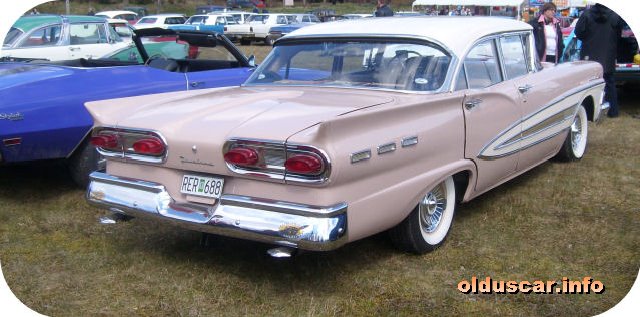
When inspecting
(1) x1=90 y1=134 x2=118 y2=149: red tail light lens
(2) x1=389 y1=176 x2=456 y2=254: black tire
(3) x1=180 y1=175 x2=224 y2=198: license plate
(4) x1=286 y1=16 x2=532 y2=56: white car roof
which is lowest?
(2) x1=389 y1=176 x2=456 y2=254: black tire

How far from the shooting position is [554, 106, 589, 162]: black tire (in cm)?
605

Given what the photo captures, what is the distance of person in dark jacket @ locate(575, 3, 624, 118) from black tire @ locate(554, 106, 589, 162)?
7.94ft

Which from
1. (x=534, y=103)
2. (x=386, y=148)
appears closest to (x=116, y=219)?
(x=386, y=148)

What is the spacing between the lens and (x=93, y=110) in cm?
378

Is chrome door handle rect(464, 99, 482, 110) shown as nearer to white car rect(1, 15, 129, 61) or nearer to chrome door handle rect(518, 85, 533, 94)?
chrome door handle rect(518, 85, 533, 94)

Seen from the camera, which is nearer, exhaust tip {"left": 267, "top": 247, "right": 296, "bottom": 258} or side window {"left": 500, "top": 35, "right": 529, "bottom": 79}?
exhaust tip {"left": 267, "top": 247, "right": 296, "bottom": 258}

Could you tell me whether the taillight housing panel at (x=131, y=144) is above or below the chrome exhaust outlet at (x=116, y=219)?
above

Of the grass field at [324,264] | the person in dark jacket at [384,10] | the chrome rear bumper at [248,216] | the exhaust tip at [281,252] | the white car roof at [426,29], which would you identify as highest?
the white car roof at [426,29]

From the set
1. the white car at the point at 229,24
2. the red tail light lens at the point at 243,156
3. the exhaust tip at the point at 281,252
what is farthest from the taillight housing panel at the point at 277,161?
the white car at the point at 229,24

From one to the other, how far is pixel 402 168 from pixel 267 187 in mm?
779

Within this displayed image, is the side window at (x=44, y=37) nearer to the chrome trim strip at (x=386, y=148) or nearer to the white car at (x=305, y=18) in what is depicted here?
the chrome trim strip at (x=386, y=148)

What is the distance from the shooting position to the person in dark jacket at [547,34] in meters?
8.73

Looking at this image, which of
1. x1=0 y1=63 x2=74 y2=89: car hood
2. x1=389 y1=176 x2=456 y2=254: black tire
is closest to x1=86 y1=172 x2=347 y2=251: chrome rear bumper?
x1=389 y1=176 x2=456 y2=254: black tire

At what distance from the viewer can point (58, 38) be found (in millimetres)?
9984
